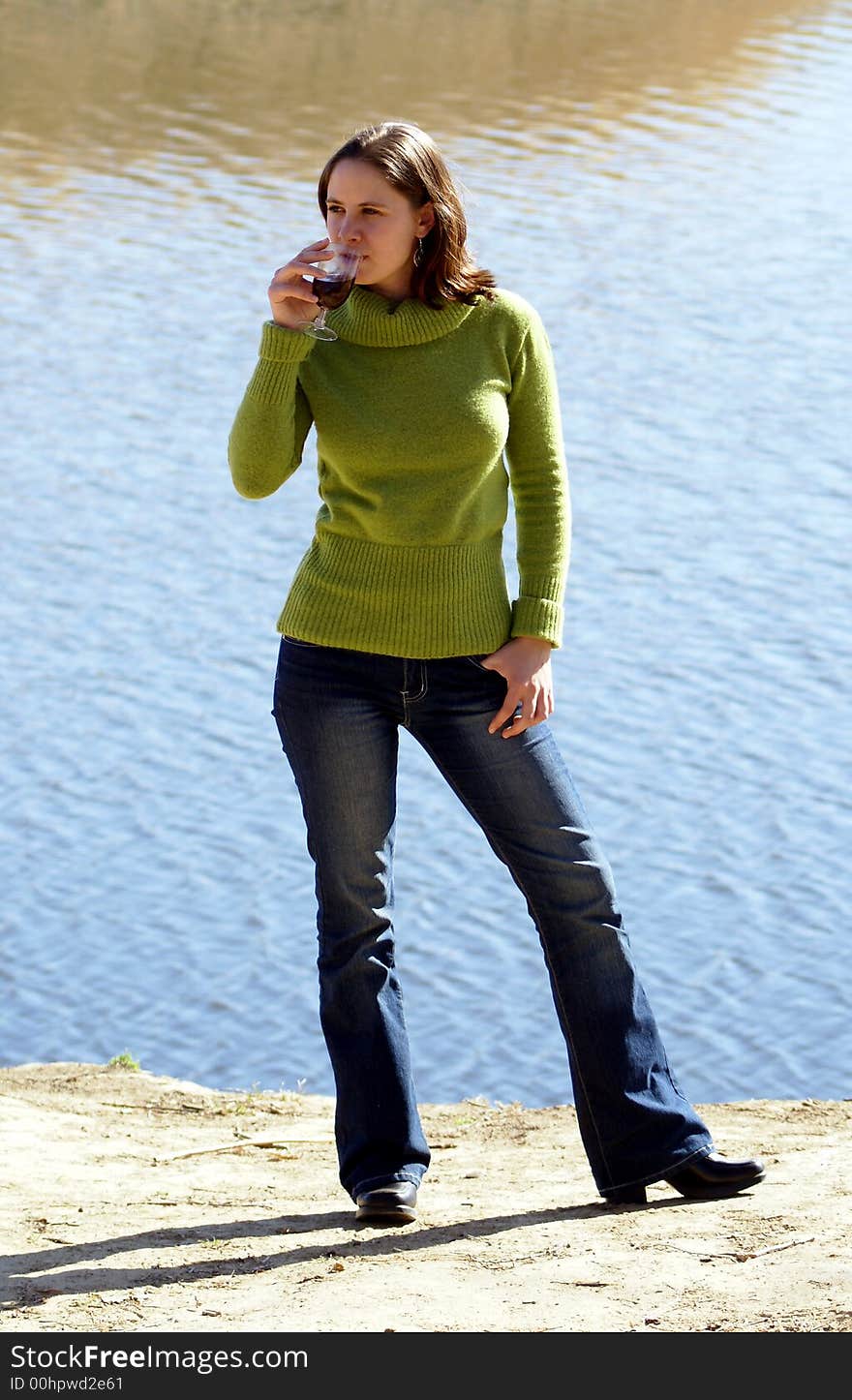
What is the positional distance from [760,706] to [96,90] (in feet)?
47.5

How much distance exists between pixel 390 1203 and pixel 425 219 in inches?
63.4

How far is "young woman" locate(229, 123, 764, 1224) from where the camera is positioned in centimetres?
310

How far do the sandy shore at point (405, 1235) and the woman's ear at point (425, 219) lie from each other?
1.62 meters

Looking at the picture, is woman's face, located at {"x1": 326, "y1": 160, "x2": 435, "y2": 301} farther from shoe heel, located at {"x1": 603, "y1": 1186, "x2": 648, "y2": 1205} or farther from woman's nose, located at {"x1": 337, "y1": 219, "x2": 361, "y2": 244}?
shoe heel, located at {"x1": 603, "y1": 1186, "x2": 648, "y2": 1205}

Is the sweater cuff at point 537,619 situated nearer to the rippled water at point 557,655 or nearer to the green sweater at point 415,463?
the green sweater at point 415,463

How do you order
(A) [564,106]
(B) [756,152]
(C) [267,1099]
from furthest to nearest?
(A) [564,106]
(B) [756,152]
(C) [267,1099]

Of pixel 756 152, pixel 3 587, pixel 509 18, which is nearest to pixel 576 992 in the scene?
pixel 3 587

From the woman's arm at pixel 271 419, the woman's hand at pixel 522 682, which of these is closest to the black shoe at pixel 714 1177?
the woman's hand at pixel 522 682

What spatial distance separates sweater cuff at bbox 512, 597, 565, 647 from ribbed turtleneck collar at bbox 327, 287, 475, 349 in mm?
455

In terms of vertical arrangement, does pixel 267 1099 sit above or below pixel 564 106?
below

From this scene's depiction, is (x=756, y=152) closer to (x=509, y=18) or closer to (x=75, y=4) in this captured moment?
(x=509, y=18)

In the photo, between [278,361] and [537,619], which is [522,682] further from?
[278,361]
